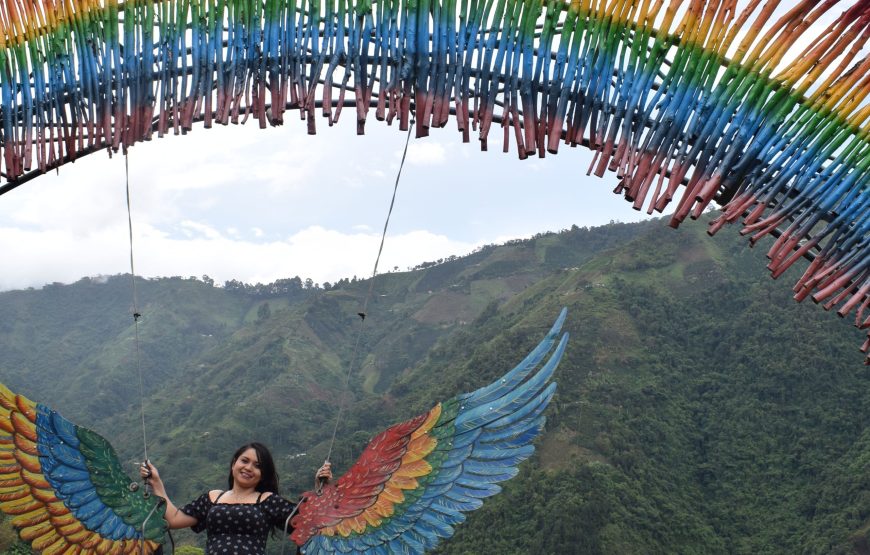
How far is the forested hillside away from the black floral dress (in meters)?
25.0

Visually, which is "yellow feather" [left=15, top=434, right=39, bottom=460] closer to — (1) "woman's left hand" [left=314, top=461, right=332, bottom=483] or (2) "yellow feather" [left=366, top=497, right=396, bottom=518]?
(1) "woman's left hand" [left=314, top=461, right=332, bottom=483]

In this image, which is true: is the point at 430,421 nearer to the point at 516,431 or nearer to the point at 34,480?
the point at 516,431

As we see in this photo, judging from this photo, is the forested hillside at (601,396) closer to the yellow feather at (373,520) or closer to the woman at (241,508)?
the woman at (241,508)

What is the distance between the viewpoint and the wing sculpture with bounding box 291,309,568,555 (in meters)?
3.13

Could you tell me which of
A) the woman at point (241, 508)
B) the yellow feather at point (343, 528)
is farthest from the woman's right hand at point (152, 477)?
the yellow feather at point (343, 528)

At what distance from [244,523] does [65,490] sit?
0.62 metres

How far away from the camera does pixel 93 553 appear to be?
3262mm

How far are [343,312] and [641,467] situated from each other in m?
29.5

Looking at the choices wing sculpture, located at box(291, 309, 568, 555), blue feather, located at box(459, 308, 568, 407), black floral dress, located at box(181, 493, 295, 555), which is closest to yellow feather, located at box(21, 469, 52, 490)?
black floral dress, located at box(181, 493, 295, 555)

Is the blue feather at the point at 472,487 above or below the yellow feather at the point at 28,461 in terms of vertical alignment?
above

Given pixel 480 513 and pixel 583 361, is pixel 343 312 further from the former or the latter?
pixel 480 513

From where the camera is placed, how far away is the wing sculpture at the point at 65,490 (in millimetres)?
3201

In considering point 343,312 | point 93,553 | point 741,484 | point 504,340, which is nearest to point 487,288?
point 343,312

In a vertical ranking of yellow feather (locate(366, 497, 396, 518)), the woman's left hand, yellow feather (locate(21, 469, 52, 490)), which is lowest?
yellow feather (locate(21, 469, 52, 490))
